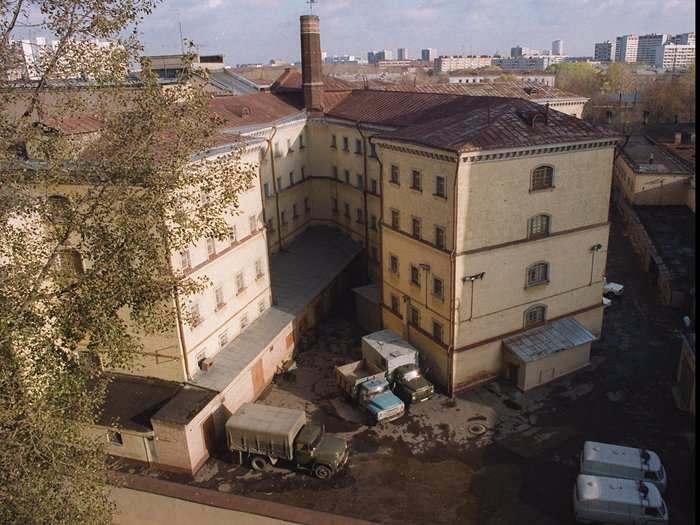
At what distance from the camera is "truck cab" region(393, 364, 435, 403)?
31.5 metres

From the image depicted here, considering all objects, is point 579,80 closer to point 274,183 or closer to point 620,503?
point 274,183

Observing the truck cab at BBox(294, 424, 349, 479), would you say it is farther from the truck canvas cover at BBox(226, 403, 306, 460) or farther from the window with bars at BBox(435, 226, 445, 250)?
the window with bars at BBox(435, 226, 445, 250)

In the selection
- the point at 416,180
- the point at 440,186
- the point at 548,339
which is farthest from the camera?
the point at 548,339

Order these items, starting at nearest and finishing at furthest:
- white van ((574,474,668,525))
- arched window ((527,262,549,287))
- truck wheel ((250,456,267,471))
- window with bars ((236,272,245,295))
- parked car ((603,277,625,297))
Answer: white van ((574,474,668,525)), truck wheel ((250,456,267,471)), arched window ((527,262,549,287)), window with bars ((236,272,245,295)), parked car ((603,277,625,297))

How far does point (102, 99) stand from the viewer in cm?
1611

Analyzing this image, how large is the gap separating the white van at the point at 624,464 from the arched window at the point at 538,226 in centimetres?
1155

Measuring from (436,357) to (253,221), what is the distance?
44.6 ft

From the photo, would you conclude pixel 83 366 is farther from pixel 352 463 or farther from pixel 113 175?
pixel 352 463

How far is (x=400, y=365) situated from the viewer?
32.8 m

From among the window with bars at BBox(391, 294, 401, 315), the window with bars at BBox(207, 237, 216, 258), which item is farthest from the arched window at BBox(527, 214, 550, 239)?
the window with bars at BBox(207, 237, 216, 258)

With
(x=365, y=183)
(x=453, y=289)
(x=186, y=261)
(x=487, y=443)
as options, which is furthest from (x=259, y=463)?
(x=365, y=183)

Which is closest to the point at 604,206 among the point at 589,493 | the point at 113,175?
the point at 589,493

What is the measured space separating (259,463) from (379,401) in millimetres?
6888

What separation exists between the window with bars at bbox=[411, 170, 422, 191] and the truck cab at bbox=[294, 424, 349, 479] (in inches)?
559
